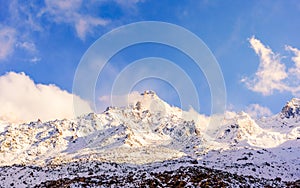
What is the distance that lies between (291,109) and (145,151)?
381ft

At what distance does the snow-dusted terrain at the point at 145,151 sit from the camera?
1774 inches

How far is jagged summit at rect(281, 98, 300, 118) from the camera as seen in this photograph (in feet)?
625

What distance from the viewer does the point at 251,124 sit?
176750mm

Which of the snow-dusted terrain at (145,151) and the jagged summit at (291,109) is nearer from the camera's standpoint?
the snow-dusted terrain at (145,151)

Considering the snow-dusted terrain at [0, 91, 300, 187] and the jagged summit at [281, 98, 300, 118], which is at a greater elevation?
the jagged summit at [281, 98, 300, 118]

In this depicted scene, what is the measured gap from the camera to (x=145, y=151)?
10875 cm

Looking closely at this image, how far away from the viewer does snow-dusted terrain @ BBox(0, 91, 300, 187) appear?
4506cm

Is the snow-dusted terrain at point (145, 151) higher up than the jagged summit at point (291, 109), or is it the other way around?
the jagged summit at point (291, 109)

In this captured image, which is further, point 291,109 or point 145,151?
point 291,109

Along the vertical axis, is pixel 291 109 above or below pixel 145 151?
above

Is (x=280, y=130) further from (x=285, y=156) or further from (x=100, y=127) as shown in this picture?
(x=285, y=156)

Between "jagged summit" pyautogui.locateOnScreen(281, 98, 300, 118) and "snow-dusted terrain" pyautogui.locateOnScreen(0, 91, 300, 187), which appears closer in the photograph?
"snow-dusted terrain" pyautogui.locateOnScreen(0, 91, 300, 187)

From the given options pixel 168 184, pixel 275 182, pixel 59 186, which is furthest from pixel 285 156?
pixel 59 186

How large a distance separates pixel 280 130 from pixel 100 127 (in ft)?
285
